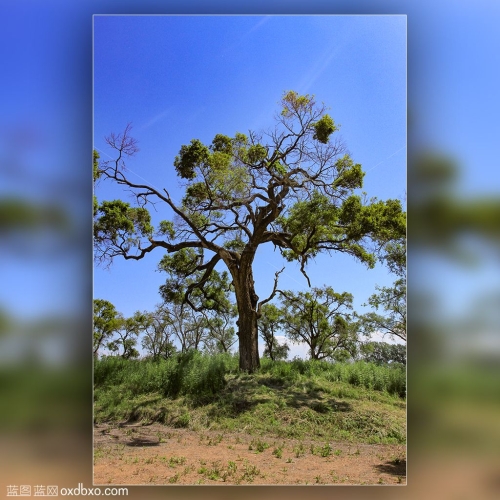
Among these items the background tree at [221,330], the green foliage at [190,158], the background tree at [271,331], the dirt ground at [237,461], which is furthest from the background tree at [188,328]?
the green foliage at [190,158]

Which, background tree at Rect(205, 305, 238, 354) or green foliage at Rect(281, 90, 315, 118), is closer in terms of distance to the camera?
green foliage at Rect(281, 90, 315, 118)

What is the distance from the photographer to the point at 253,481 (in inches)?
177

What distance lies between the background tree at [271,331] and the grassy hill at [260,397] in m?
0.10

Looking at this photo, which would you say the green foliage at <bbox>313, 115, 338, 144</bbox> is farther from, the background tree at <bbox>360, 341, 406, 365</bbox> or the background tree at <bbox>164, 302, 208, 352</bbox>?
the background tree at <bbox>164, 302, 208, 352</bbox>

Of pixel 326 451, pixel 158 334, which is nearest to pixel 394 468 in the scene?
A: pixel 326 451

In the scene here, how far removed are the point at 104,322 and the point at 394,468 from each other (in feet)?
9.16

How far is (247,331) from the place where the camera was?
5.76m

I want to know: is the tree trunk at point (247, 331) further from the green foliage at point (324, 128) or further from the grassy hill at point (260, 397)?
the green foliage at point (324, 128)

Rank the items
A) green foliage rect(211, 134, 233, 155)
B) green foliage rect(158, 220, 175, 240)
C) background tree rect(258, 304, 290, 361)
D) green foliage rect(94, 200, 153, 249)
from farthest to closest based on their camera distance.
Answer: background tree rect(258, 304, 290, 361), green foliage rect(158, 220, 175, 240), green foliage rect(94, 200, 153, 249), green foliage rect(211, 134, 233, 155)

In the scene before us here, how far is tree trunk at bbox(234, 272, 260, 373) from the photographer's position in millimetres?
5609

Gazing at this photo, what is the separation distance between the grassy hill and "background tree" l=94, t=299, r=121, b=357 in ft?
0.73

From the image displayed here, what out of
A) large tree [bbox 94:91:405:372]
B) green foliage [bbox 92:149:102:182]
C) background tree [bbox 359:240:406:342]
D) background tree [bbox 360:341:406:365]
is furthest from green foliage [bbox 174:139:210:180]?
background tree [bbox 360:341:406:365]
